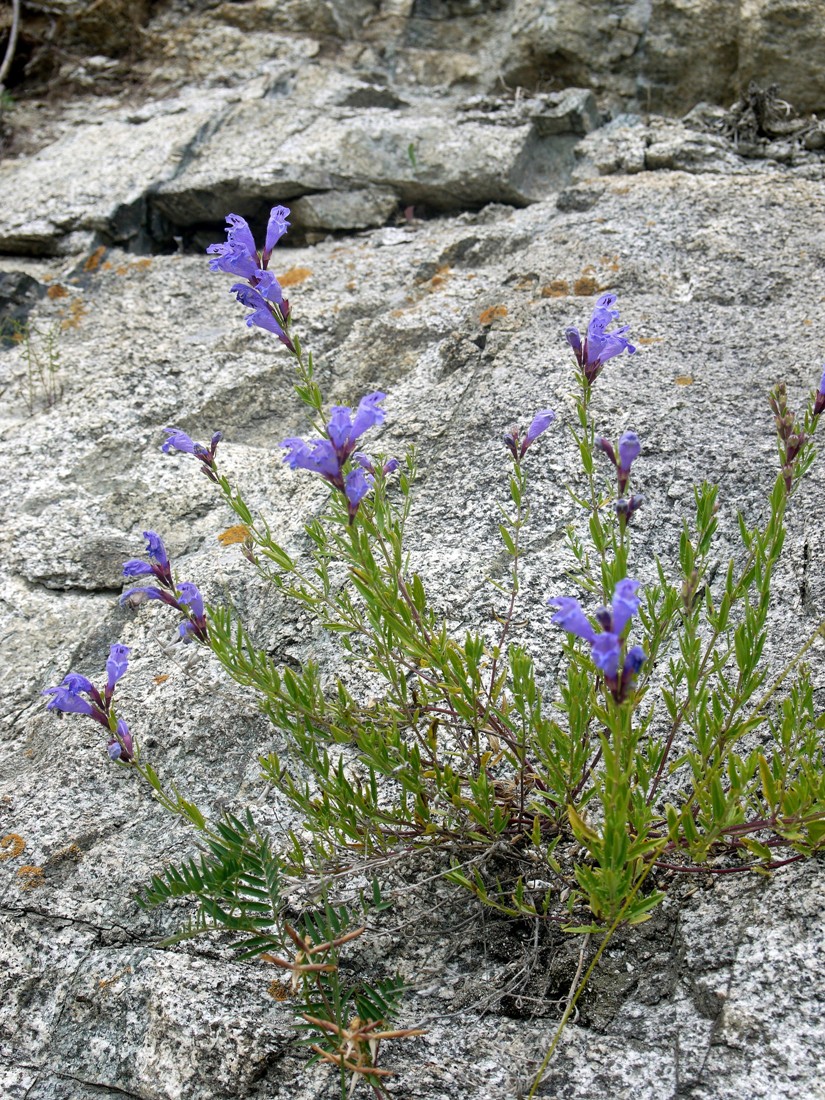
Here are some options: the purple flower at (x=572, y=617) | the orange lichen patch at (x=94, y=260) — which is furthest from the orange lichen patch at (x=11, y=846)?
the orange lichen patch at (x=94, y=260)

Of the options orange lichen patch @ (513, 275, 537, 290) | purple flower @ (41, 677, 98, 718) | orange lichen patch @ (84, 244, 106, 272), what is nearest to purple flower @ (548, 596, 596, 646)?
purple flower @ (41, 677, 98, 718)

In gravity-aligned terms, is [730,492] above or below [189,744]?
above

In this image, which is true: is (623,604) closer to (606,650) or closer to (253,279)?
(606,650)

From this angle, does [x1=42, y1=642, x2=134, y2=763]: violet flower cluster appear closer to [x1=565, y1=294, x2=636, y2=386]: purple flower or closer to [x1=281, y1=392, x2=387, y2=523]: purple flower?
[x1=281, y1=392, x2=387, y2=523]: purple flower

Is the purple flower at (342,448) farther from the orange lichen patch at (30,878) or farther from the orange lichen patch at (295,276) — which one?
the orange lichen patch at (295,276)

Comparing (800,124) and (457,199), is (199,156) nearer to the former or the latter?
(457,199)

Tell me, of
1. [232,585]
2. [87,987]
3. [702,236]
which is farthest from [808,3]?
[87,987]
